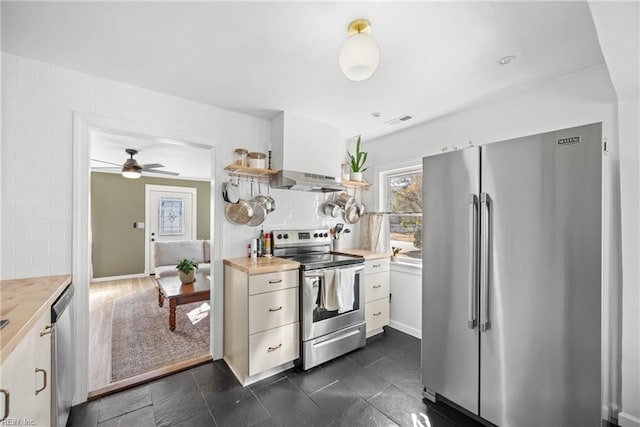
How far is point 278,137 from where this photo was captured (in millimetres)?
2803

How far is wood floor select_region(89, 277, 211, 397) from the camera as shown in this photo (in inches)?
84.7

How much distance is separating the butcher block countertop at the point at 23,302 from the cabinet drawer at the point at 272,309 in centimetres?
118

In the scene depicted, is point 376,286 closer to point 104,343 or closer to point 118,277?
point 104,343

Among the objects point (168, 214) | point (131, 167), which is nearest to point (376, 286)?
point (131, 167)

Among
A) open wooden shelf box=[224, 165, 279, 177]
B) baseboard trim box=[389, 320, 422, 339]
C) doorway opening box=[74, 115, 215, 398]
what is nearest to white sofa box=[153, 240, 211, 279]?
doorway opening box=[74, 115, 215, 398]

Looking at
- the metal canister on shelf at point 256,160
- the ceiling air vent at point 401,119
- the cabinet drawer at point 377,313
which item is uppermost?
the ceiling air vent at point 401,119

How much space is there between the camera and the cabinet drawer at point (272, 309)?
2174mm

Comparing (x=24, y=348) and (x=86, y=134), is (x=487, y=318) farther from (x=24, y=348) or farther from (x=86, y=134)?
(x=86, y=134)

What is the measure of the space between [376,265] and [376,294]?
1.07 ft

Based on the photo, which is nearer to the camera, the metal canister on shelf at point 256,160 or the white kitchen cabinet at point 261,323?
the white kitchen cabinet at point 261,323

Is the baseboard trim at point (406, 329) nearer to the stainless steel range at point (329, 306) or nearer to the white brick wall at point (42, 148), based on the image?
the stainless steel range at point (329, 306)

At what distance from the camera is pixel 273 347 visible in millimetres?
2266

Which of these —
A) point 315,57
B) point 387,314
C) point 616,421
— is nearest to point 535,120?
point 315,57

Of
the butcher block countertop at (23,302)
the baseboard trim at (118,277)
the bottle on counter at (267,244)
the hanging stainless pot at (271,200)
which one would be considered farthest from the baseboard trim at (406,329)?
the baseboard trim at (118,277)
